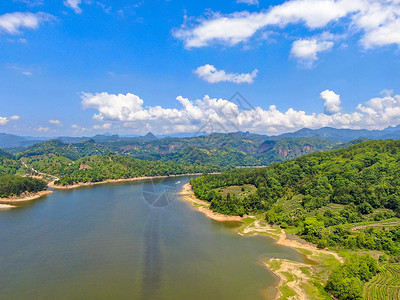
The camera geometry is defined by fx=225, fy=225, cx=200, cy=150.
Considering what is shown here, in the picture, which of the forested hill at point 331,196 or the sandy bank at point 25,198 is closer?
the forested hill at point 331,196

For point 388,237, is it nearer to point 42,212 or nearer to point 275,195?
point 275,195

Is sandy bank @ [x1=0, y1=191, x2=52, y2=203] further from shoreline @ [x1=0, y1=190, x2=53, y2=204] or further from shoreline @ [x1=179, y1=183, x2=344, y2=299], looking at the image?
shoreline @ [x1=179, y1=183, x2=344, y2=299]

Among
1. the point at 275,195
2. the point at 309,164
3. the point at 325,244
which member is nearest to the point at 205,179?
the point at 275,195

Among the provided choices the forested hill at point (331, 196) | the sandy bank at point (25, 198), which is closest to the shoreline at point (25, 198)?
the sandy bank at point (25, 198)

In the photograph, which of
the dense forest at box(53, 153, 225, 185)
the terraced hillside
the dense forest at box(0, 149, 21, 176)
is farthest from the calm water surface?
the dense forest at box(0, 149, 21, 176)

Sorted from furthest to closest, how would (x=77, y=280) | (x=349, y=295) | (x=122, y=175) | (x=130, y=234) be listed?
(x=122, y=175)
(x=130, y=234)
(x=77, y=280)
(x=349, y=295)

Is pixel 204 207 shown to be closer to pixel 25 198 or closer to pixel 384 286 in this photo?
pixel 384 286

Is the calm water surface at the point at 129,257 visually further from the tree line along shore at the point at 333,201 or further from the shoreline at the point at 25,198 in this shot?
the shoreline at the point at 25,198

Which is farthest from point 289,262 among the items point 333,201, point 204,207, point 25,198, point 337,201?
point 25,198
